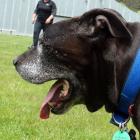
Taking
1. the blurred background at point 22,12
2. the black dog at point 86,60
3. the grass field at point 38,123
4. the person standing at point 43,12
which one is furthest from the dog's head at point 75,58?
the blurred background at point 22,12

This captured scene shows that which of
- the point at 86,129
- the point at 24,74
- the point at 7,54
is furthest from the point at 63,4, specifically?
the point at 24,74

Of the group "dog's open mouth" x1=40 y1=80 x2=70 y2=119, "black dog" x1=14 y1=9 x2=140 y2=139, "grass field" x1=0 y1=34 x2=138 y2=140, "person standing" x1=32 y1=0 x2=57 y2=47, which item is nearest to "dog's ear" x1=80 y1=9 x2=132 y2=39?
"black dog" x1=14 y1=9 x2=140 y2=139

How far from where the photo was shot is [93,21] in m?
3.86

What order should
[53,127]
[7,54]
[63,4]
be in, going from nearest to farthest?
[53,127] → [7,54] → [63,4]

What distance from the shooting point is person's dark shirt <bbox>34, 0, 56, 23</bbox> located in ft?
56.2

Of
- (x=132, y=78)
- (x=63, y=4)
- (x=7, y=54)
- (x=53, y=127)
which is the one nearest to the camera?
(x=132, y=78)

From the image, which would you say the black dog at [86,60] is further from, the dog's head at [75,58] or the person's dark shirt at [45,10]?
the person's dark shirt at [45,10]

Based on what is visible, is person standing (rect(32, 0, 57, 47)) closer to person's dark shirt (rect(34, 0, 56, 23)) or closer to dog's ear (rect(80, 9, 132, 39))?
person's dark shirt (rect(34, 0, 56, 23))

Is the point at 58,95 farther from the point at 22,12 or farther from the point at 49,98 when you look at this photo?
the point at 22,12

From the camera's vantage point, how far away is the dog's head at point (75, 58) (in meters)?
3.77

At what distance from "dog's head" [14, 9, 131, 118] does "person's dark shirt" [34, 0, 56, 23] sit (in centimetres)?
1306

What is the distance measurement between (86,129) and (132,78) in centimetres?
319

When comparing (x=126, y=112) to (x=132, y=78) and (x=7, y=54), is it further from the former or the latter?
(x=7, y=54)

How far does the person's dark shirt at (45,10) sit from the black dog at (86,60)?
13054mm
